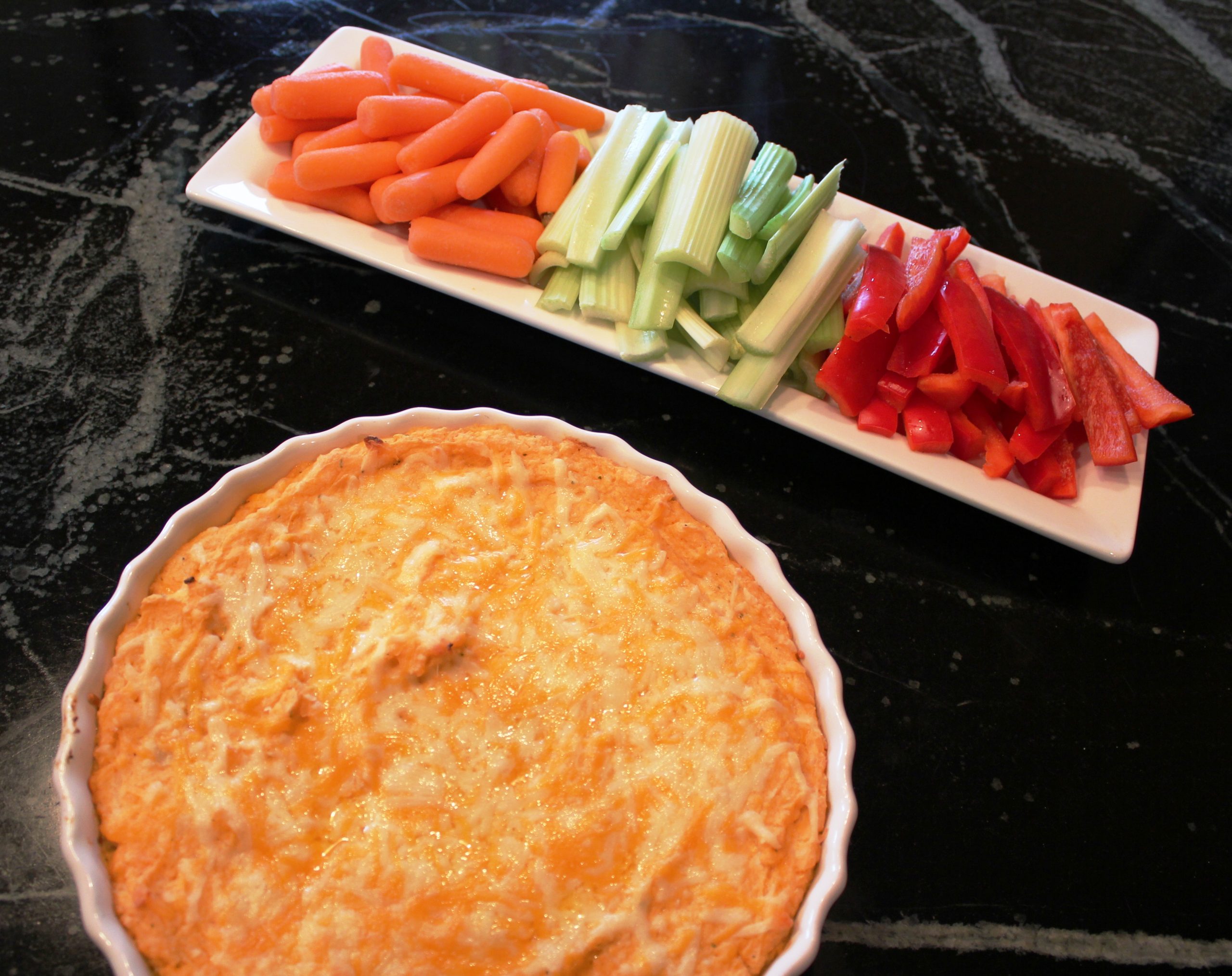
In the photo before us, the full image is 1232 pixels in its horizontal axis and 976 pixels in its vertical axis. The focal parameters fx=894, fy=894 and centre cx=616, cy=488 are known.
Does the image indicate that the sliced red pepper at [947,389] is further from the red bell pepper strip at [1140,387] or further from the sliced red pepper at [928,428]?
the red bell pepper strip at [1140,387]

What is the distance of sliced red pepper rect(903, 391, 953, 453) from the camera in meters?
2.32

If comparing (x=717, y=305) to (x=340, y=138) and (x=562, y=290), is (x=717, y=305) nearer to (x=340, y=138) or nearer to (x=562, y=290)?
(x=562, y=290)

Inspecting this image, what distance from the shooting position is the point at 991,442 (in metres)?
2.39

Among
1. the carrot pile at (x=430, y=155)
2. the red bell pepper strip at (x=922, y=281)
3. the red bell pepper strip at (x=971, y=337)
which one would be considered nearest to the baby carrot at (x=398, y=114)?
the carrot pile at (x=430, y=155)

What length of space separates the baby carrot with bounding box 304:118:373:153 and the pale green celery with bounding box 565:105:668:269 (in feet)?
2.34

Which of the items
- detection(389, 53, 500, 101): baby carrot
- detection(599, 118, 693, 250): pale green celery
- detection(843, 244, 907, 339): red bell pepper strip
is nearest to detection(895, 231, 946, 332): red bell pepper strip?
detection(843, 244, 907, 339): red bell pepper strip

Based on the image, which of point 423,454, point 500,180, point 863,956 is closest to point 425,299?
point 500,180

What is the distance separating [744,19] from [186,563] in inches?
132

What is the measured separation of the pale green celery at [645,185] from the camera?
2.60m

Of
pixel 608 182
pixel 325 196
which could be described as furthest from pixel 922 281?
pixel 325 196

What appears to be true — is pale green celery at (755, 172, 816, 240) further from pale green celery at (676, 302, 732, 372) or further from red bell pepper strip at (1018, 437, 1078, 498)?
red bell pepper strip at (1018, 437, 1078, 498)

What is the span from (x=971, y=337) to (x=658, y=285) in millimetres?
854

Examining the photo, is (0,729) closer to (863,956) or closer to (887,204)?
(863,956)

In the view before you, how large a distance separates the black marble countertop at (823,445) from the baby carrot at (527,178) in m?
0.39
